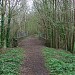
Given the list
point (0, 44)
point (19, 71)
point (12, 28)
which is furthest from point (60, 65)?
point (12, 28)

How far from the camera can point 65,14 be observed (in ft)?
76.5

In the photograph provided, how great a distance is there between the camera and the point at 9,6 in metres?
25.7

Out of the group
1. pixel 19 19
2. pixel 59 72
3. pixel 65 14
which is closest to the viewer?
pixel 59 72

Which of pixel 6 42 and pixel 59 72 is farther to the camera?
pixel 6 42

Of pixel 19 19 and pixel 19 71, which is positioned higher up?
pixel 19 19

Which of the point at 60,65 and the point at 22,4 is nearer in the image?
the point at 60,65

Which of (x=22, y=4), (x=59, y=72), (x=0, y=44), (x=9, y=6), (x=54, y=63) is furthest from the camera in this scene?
(x=22, y=4)

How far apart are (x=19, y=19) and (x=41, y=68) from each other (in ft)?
69.9

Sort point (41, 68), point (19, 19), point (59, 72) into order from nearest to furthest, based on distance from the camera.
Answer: point (59, 72) → point (41, 68) → point (19, 19)

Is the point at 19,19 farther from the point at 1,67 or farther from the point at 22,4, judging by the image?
the point at 1,67

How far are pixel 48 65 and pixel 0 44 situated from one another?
9.69 m

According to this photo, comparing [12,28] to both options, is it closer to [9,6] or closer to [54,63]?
[9,6]

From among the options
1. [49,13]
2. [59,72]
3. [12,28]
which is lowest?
[59,72]

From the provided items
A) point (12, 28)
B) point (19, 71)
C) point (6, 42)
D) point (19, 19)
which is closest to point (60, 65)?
point (19, 71)
